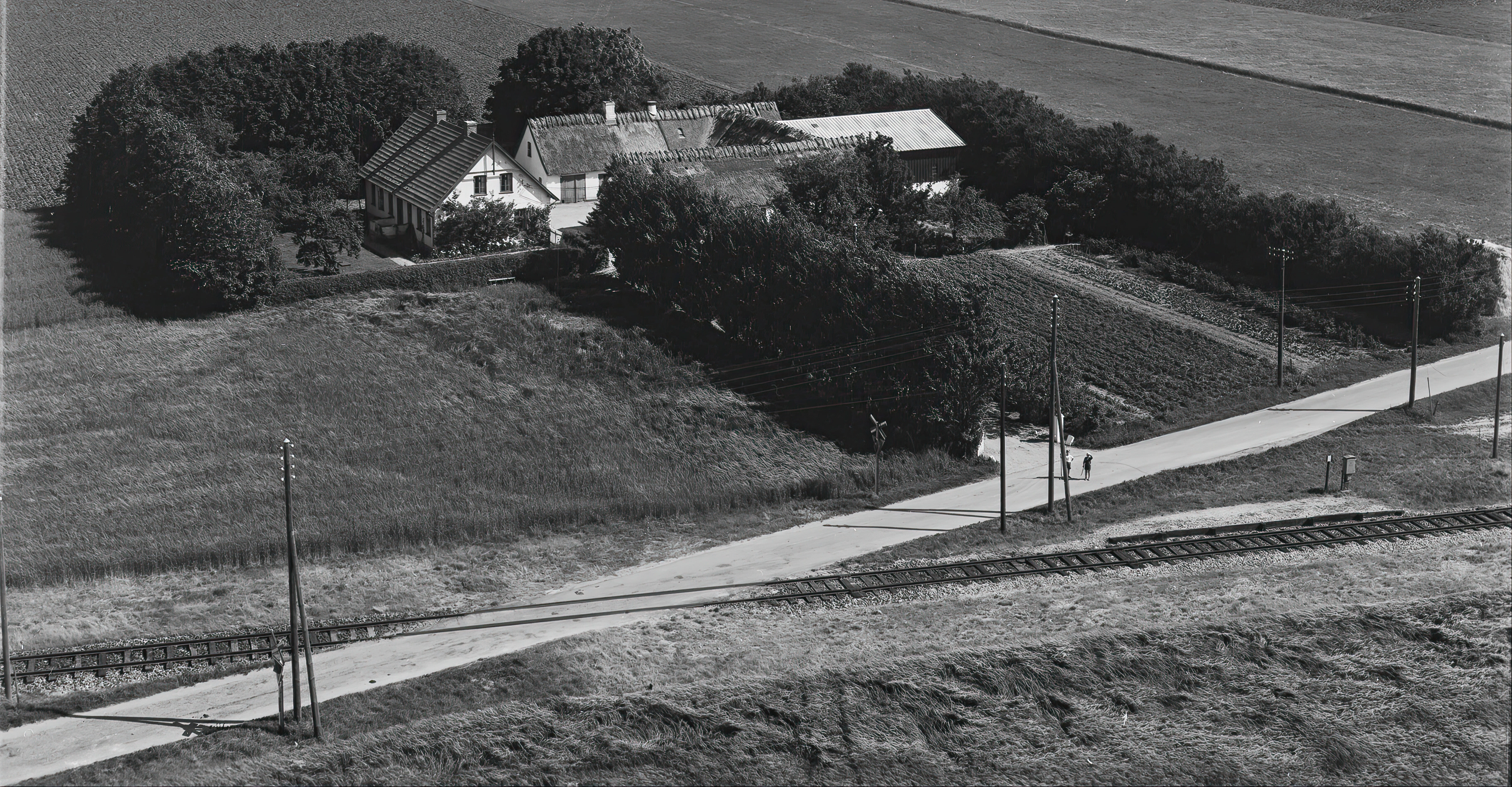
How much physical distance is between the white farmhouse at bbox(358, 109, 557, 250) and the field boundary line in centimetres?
5113

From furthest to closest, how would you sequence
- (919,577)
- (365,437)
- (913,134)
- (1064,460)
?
(913,134) < (365,437) < (1064,460) < (919,577)

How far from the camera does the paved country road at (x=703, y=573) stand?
102 feet

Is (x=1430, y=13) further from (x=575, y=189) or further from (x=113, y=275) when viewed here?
(x=113, y=275)

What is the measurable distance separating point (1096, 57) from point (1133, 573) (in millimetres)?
69992

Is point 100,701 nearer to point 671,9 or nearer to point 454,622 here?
point 454,622

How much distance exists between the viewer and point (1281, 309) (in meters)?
54.3

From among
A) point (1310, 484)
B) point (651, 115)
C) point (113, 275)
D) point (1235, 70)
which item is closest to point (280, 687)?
point (1310, 484)

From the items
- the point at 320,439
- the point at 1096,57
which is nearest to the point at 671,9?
the point at 1096,57

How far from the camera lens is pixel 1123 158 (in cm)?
6762

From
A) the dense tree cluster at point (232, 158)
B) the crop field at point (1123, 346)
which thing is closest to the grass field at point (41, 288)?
the dense tree cluster at point (232, 158)

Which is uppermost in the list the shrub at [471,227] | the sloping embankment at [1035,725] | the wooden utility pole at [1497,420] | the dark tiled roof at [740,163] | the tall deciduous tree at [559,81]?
the tall deciduous tree at [559,81]

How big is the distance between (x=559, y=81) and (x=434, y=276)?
1657 cm

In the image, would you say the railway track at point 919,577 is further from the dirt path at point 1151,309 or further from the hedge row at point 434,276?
the hedge row at point 434,276

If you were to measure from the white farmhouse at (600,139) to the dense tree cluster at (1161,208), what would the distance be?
797 cm
